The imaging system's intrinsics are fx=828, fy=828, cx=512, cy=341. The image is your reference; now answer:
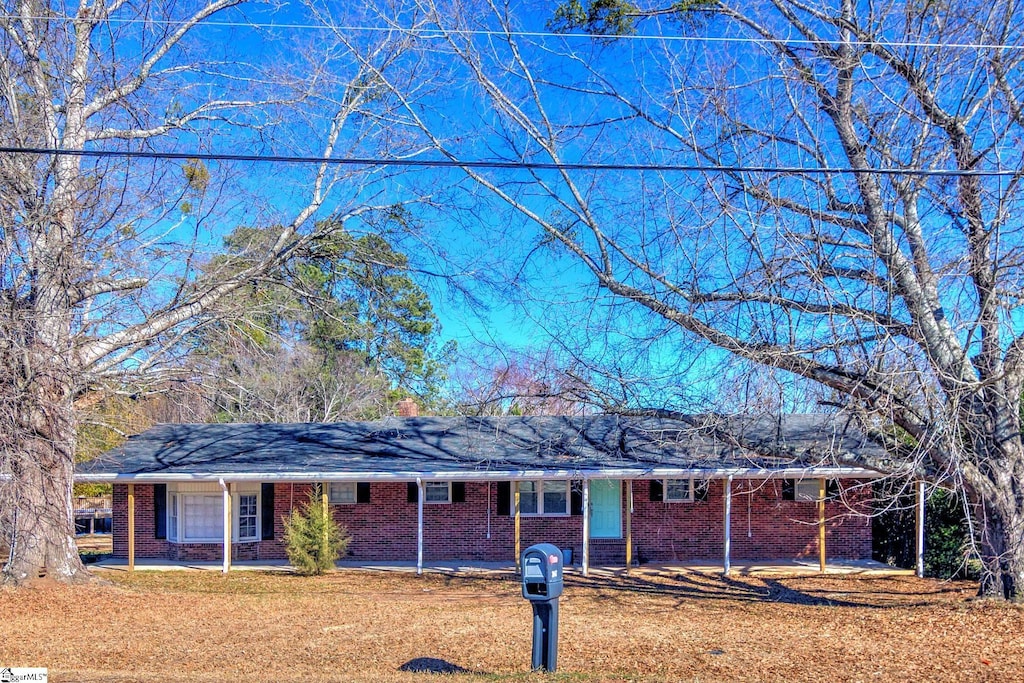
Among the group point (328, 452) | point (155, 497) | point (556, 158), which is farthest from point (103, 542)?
point (556, 158)

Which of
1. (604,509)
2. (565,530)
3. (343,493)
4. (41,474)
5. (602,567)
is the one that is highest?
(41,474)

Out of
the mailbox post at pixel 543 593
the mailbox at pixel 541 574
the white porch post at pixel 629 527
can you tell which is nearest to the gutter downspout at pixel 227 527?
the white porch post at pixel 629 527

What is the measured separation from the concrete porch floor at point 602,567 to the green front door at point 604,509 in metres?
1.12

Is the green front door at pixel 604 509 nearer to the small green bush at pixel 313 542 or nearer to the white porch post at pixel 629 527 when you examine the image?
the white porch post at pixel 629 527

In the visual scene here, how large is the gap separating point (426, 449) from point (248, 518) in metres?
4.51

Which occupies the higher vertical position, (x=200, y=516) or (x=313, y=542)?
(x=200, y=516)

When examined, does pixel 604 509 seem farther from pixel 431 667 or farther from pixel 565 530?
pixel 431 667

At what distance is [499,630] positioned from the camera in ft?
36.1

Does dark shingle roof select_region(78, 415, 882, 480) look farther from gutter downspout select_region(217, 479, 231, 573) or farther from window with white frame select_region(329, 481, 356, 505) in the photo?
window with white frame select_region(329, 481, 356, 505)

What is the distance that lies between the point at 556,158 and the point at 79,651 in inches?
351

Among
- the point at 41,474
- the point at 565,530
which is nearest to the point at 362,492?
the point at 565,530

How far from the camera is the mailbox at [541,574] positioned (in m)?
7.50

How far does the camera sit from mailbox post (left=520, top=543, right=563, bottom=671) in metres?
7.52

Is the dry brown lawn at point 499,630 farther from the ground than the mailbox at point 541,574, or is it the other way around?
the mailbox at point 541,574
